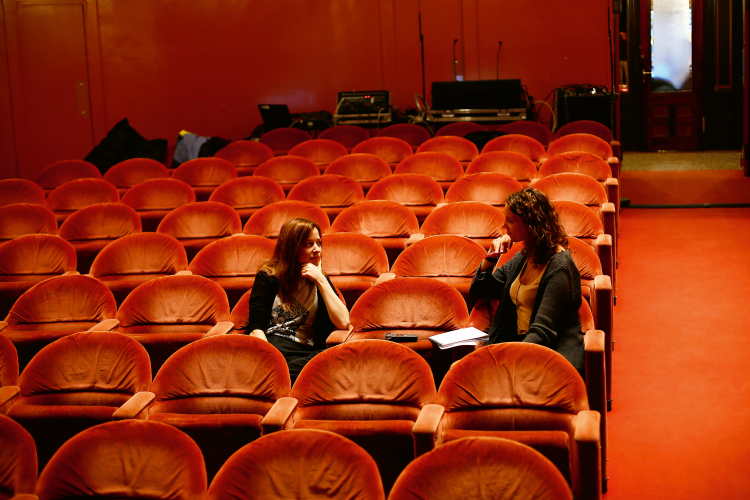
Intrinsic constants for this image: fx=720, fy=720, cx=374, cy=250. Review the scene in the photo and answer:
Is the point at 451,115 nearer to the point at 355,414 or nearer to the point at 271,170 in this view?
the point at 271,170

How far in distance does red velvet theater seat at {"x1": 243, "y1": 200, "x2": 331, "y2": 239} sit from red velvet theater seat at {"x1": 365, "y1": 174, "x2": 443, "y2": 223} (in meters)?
0.39

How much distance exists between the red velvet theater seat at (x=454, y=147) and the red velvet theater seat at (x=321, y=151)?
0.52 metres

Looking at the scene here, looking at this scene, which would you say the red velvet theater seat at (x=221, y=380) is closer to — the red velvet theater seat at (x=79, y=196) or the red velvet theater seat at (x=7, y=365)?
the red velvet theater seat at (x=7, y=365)

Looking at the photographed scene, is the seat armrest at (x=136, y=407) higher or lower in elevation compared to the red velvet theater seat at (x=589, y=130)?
lower

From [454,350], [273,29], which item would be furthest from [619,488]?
[273,29]

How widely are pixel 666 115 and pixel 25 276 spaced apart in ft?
19.0

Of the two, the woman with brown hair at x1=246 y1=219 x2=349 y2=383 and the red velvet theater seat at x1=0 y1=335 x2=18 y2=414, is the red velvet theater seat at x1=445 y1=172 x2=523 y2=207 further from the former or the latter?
the red velvet theater seat at x1=0 y1=335 x2=18 y2=414

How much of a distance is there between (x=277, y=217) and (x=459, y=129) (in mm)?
1919

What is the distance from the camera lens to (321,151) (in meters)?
4.47

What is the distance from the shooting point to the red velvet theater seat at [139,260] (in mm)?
2904

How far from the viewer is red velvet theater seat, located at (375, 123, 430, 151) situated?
15.4 ft

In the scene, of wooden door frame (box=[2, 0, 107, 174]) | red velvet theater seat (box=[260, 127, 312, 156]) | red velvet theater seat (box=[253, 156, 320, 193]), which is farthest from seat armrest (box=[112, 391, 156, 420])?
wooden door frame (box=[2, 0, 107, 174])

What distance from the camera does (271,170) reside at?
414 cm

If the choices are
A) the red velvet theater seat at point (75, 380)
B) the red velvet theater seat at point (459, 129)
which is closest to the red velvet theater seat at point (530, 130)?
the red velvet theater seat at point (459, 129)
